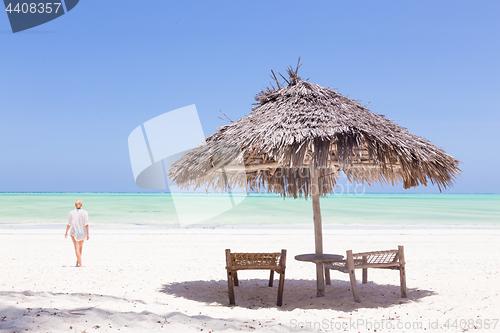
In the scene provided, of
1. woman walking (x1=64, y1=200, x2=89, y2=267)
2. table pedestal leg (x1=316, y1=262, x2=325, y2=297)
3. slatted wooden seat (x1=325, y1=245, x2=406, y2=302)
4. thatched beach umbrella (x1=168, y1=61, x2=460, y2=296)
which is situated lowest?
table pedestal leg (x1=316, y1=262, x2=325, y2=297)

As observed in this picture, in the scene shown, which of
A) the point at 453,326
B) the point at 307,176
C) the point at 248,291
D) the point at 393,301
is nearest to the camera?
the point at 453,326

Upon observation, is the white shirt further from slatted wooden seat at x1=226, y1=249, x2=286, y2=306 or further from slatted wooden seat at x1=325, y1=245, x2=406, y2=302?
slatted wooden seat at x1=325, y1=245, x2=406, y2=302

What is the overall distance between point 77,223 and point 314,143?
4.49m

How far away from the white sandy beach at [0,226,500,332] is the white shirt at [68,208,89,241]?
54 cm

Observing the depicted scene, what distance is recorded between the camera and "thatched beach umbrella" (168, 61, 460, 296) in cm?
417

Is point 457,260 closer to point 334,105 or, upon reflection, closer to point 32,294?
point 334,105

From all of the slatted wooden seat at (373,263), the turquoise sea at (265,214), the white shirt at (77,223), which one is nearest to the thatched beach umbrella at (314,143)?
the slatted wooden seat at (373,263)

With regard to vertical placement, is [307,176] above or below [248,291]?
above

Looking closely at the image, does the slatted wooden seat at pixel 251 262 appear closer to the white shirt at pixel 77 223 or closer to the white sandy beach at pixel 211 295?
the white sandy beach at pixel 211 295

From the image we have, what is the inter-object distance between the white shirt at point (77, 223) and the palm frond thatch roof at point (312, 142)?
2.42 meters

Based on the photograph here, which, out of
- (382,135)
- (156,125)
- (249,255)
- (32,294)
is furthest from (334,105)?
(32,294)

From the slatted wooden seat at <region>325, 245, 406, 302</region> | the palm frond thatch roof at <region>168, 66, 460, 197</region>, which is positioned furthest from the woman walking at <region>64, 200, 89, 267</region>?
the slatted wooden seat at <region>325, 245, 406, 302</region>

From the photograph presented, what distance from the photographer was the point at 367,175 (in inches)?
239

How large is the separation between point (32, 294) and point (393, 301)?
3.97m
